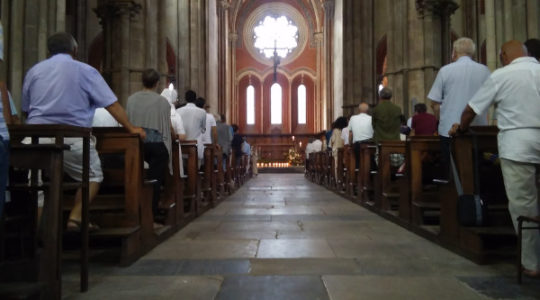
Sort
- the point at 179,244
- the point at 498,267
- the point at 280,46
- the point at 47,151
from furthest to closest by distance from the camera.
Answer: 1. the point at 280,46
2. the point at 179,244
3. the point at 498,267
4. the point at 47,151

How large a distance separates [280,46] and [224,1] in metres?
8.45

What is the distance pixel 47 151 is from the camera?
8.42 feet

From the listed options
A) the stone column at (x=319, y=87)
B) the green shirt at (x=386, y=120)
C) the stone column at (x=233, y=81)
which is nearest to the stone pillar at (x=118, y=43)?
the green shirt at (x=386, y=120)

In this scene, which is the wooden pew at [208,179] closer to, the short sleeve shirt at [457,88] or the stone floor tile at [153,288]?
the short sleeve shirt at [457,88]

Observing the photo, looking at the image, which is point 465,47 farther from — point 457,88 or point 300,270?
point 300,270

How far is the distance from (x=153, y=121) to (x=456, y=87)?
276 cm

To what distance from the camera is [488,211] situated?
4.00 metres

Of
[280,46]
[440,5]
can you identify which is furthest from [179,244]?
[280,46]

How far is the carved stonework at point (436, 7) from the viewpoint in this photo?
11969mm

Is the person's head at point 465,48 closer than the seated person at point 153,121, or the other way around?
the person's head at point 465,48

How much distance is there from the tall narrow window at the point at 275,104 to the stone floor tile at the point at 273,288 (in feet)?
101

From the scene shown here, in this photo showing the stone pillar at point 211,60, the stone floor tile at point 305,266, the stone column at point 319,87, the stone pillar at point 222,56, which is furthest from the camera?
the stone column at point 319,87

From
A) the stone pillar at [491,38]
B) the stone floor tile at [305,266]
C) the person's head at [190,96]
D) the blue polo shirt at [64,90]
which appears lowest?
the stone floor tile at [305,266]

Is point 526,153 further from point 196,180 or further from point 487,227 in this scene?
point 196,180
